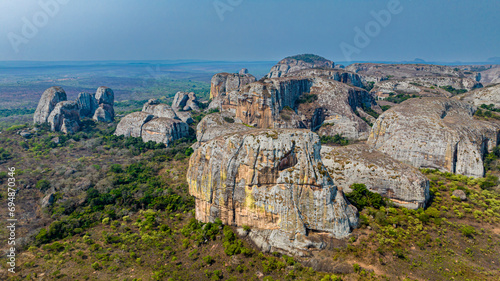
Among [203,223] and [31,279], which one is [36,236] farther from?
[203,223]

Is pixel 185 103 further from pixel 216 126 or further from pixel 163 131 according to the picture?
pixel 216 126

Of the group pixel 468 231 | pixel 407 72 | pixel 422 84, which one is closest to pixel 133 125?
pixel 468 231

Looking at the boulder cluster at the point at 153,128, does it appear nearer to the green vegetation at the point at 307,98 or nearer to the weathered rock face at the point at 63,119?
the weathered rock face at the point at 63,119

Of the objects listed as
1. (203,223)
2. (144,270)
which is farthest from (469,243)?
(144,270)

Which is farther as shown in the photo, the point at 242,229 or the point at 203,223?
the point at 203,223

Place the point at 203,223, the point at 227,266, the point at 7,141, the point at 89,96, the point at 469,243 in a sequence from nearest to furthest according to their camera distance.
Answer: the point at 227,266 → the point at 469,243 → the point at 203,223 → the point at 7,141 → the point at 89,96

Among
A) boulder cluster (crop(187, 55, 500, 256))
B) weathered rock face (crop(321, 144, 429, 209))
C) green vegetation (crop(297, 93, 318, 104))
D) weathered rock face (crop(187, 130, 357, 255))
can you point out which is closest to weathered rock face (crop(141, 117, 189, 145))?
boulder cluster (crop(187, 55, 500, 256))
